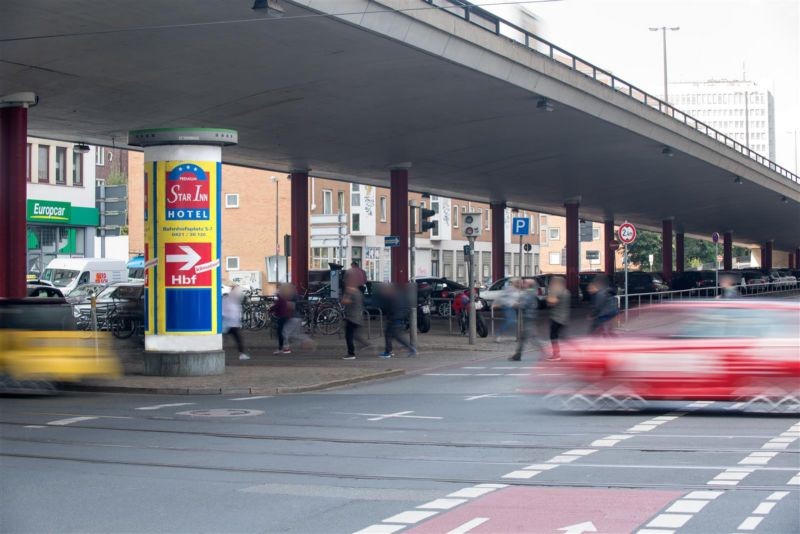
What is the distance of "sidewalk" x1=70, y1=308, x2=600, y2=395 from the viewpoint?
1778 centimetres

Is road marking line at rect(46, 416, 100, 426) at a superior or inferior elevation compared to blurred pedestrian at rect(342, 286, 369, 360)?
inferior

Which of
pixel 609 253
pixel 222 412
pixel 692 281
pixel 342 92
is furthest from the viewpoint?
pixel 609 253

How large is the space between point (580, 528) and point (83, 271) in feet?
150

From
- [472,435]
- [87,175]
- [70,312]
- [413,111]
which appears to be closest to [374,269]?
[87,175]

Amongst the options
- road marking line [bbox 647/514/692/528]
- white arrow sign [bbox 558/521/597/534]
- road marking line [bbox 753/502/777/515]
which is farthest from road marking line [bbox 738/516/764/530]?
white arrow sign [bbox 558/521/597/534]

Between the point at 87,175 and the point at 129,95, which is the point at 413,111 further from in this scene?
the point at 87,175

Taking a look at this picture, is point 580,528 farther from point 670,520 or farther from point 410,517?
point 410,517

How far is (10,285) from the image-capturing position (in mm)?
25328

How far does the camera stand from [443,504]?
8.23 meters

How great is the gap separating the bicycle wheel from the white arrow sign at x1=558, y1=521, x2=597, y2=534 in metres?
25.8

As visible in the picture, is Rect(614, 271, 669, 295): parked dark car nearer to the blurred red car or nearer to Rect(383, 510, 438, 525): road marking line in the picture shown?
the blurred red car

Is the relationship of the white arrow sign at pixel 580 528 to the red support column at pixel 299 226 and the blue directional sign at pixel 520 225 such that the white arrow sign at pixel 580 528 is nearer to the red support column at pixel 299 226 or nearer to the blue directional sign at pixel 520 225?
the blue directional sign at pixel 520 225

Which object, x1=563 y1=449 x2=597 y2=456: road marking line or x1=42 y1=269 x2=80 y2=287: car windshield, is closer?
x1=563 y1=449 x2=597 y2=456: road marking line

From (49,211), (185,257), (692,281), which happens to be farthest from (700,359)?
(692,281)
